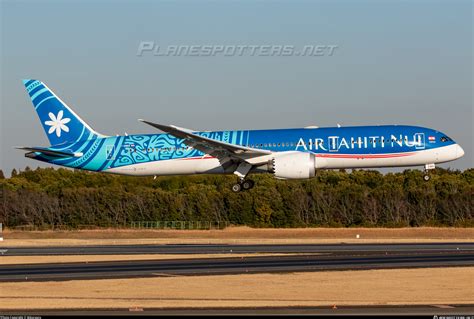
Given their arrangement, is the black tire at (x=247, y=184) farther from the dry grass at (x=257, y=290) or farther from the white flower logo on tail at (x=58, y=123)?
the dry grass at (x=257, y=290)

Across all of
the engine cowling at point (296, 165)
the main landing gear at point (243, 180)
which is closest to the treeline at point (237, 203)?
the main landing gear at point (243, 180)

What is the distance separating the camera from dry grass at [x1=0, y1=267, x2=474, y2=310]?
89.7 feet

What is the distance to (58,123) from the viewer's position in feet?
189

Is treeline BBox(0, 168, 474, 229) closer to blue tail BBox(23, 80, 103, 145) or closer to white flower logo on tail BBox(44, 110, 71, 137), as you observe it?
blue tail BBox(23, 80, 103, 145)

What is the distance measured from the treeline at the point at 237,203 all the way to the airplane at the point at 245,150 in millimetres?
20861

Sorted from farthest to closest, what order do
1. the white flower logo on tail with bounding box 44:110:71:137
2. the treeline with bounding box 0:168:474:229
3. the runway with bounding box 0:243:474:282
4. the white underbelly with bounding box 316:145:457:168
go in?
1. the treeline with bounding box 0:168:474:229
2. the white flower logo on tail with bounding box 44:110:71:137
3. the white underbelly with bounding box 316:145:457:168
4. the runway with bounding box 0:243:474:282

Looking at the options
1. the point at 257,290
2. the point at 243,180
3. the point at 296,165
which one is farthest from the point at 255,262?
the point at 243,180

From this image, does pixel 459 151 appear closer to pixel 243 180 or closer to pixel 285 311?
pixel 243 180

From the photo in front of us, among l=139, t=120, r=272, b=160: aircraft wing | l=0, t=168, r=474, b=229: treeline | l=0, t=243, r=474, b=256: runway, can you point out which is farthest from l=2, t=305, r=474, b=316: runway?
l=0, t=168, r=474, b=229: treeline

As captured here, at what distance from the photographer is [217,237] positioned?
6288 cm

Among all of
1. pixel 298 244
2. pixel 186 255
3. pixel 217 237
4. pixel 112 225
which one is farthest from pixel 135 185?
pixel 186 255

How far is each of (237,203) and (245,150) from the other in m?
28.6

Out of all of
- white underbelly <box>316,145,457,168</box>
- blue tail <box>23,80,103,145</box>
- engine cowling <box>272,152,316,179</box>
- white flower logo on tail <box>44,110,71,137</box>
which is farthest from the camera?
white flower logo on tail <box>44,110,71,137</box>

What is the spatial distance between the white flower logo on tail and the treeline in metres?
19.1
